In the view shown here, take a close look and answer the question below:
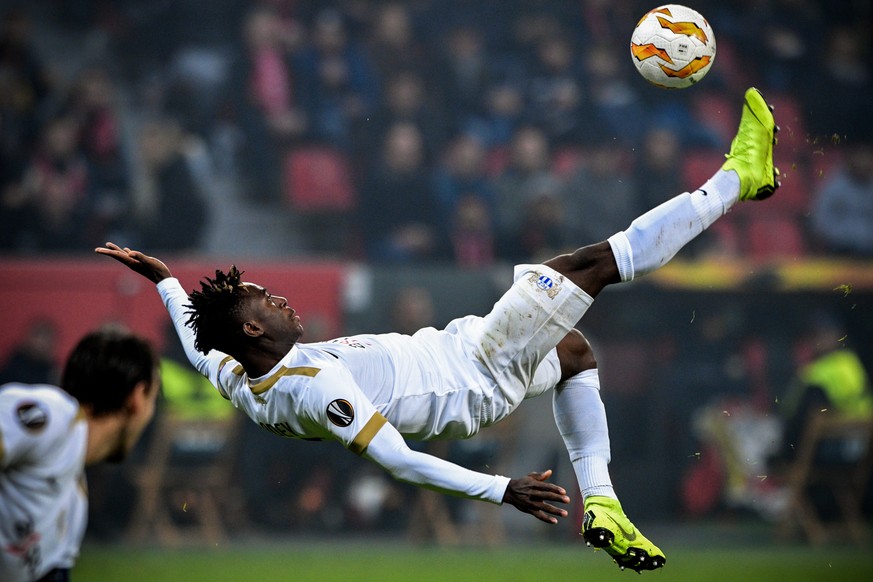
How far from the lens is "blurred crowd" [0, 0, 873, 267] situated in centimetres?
1216

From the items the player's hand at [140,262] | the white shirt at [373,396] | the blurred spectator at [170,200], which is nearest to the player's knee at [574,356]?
the white shirt at [373,396]

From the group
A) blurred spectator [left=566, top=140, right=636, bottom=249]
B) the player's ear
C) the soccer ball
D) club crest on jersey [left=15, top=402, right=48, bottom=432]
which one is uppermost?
blurred spectator [left=566, top=140, right=636, bottom=249]

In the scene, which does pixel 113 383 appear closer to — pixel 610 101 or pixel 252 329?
pixel 252 329

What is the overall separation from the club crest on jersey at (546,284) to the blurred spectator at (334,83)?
7914mm

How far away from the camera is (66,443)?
3611mm

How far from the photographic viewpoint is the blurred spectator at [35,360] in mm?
10570

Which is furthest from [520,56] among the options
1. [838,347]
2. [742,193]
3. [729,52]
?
[742,193]

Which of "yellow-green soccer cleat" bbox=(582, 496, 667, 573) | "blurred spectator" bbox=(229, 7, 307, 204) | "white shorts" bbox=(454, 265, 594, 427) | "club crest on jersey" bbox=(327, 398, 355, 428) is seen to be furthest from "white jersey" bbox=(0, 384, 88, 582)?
"blurred spectator" bbox=(229, 7, 307, 204)

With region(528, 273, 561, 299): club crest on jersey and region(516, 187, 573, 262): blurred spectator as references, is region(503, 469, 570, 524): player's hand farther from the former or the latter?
region(516, 187, 573, 262): blurred spectator

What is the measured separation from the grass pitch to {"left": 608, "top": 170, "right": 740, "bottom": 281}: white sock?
413 centimetres

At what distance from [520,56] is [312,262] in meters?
4.23

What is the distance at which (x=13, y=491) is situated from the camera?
3621mm

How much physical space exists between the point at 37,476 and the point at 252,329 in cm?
156

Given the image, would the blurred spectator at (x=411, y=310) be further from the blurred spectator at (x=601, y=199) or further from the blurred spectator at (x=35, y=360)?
the blurred spectator at (x=35, y=360)
